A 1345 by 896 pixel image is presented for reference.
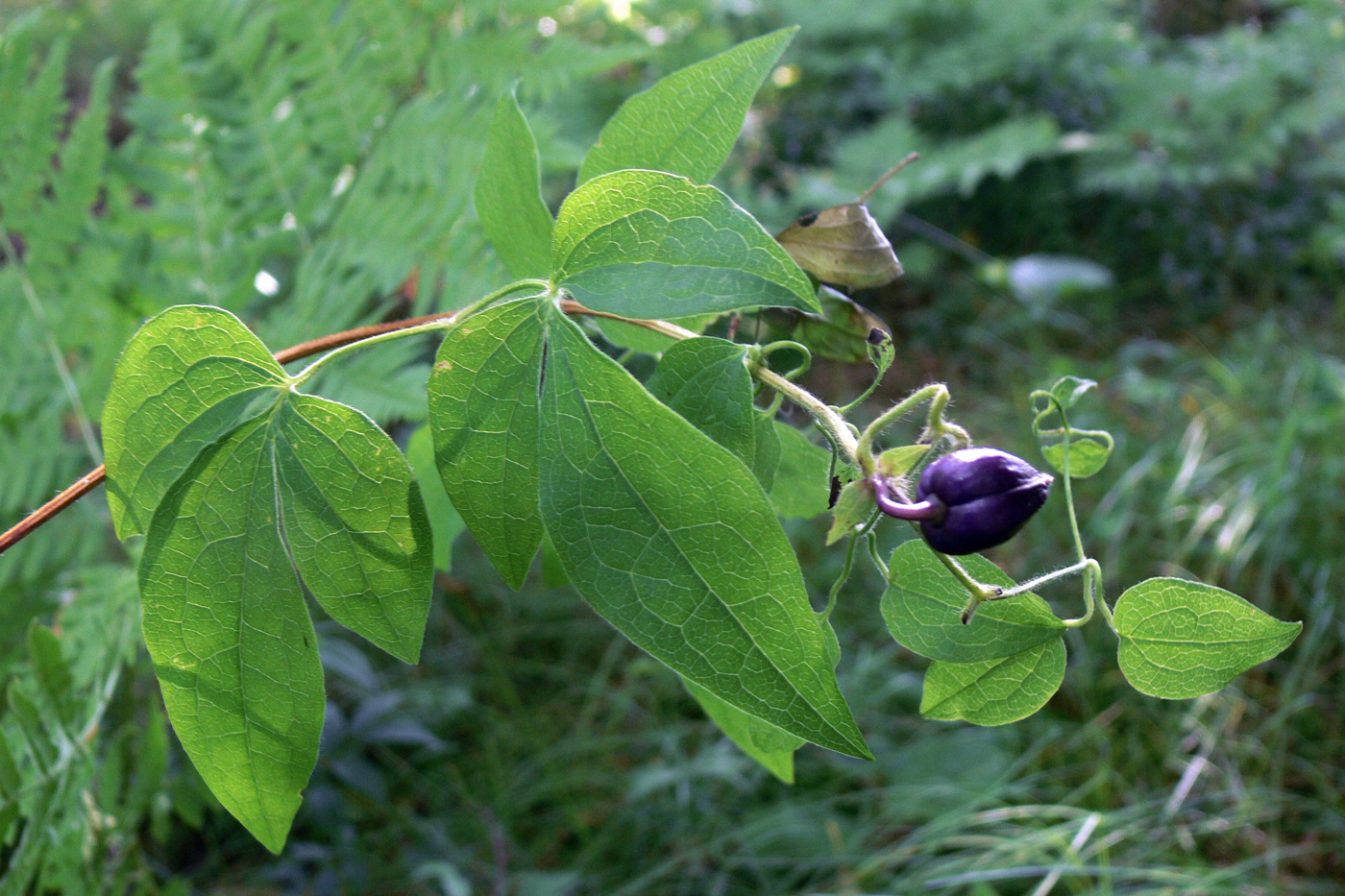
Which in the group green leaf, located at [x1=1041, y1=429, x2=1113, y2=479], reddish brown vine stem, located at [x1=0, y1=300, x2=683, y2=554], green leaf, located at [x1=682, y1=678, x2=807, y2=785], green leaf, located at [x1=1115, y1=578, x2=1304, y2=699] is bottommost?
green leaf, located at [x1=682, y1=678, x2=807, y2=785]

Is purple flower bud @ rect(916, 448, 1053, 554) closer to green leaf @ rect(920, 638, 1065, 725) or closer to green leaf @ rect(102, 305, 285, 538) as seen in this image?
green leaf @ rect(920, 638, 1065, 725)

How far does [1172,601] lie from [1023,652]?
5 centimetres

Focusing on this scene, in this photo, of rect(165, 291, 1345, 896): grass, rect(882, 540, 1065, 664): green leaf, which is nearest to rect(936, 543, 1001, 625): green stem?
rect(882, 540, 1065, 664): green leaf

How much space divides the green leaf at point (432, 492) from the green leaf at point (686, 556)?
15 centimetres

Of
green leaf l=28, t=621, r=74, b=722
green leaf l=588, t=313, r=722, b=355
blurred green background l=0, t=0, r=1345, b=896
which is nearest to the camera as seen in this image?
green leaf l=588, t=313, r=722, b=355

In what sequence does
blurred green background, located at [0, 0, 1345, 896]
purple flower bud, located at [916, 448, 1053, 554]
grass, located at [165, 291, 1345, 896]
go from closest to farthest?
purple flower bud, located at [916, 448, 1053, 554] → blurred green background, located at [0, 0, 1345, 896] → grass, located at [165, 291, 1345, 896]

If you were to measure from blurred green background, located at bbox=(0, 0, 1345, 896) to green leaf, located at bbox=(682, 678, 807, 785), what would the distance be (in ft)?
1.40

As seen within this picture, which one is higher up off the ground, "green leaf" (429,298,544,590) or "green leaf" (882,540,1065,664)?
"green leaf" (429,298,544,590)

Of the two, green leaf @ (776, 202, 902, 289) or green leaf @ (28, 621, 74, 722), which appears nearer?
green leaf @ (776, 202, 902, 289)

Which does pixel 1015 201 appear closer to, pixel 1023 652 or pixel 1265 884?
pixel 1265 884

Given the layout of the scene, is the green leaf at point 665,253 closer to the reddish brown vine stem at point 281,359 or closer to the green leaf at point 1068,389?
the reddish brown vine stem at point 281,359

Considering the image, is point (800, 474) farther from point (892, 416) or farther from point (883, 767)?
point (883, 767)

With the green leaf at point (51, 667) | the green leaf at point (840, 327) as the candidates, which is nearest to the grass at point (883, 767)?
the green leaf at point (51, 667)

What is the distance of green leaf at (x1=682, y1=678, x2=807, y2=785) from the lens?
35 centimetres
